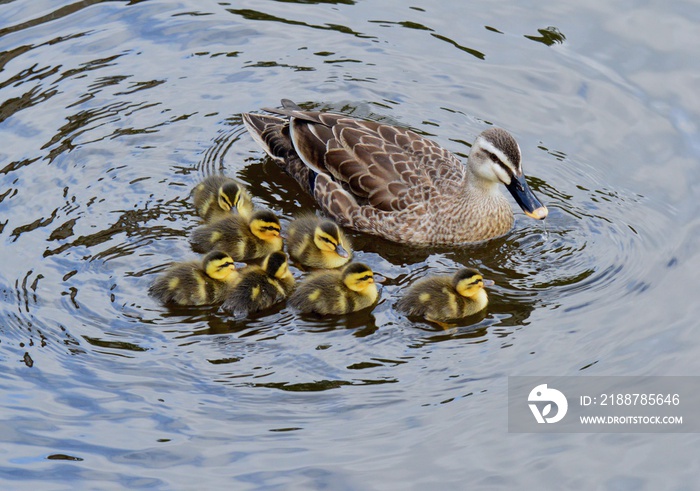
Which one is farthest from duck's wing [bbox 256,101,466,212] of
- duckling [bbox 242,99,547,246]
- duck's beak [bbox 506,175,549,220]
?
duck's beak [bbox 506,175,549,220]

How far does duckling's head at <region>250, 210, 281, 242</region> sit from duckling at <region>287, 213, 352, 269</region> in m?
0.17

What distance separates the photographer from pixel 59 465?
6227mm

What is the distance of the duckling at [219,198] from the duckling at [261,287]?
88 centimetres

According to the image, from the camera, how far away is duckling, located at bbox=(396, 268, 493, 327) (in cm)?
726

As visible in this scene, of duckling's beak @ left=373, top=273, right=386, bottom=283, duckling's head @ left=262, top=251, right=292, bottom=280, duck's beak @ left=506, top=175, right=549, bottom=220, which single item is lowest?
duckling's beak @ left=373, top=273, right=386, bottom=283

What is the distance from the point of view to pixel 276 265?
24.4ft

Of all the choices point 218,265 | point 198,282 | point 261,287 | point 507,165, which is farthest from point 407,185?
point 198,282

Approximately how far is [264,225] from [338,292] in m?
0.92

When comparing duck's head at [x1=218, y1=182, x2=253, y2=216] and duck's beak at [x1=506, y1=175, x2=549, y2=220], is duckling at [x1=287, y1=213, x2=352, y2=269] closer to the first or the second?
duck's head at [x1=218, y1=182, x2=253, y2=216]

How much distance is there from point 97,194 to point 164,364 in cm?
228

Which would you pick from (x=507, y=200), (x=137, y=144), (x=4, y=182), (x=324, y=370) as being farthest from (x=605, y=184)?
(x=4, y=182)

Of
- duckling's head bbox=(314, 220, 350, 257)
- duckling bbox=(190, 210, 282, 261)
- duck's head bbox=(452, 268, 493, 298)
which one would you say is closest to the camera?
duck's head bbox=(452, 268, 493, 298)

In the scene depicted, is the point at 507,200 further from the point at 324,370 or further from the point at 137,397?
the point at 137,397

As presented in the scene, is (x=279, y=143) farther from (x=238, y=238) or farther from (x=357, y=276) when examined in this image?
(x=357, y=276)
